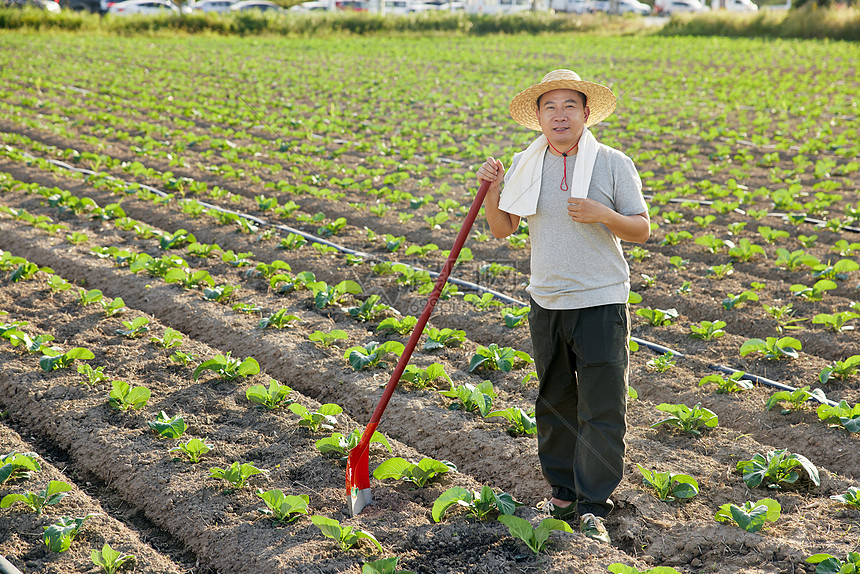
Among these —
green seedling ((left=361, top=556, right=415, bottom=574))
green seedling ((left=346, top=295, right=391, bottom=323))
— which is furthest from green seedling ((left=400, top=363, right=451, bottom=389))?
green seedling ((left=361, top=556, right=415, bottom=574))

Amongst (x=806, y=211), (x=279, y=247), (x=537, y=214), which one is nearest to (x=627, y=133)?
(x=806, y=211)

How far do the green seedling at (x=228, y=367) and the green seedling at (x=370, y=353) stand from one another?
1.80ft

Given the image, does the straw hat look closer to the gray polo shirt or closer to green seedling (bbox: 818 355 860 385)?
the gray polo shirt

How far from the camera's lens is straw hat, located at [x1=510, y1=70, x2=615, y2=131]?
274 cm

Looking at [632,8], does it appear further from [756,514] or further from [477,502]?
[477,502]

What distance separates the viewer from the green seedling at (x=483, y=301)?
525cm

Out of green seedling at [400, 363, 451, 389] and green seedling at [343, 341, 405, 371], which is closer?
green seedling at [400, 363, 451, 389]

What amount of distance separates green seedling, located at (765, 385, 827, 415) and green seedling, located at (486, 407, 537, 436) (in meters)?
1.28

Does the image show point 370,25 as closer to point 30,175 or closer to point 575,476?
point 30,175

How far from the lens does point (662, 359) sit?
14.5 feet

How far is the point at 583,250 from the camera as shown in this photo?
2811 mm

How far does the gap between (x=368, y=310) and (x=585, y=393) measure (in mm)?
2519

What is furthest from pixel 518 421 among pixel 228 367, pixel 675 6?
pixel 675 6

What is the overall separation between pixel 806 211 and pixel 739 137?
13.6 ft
